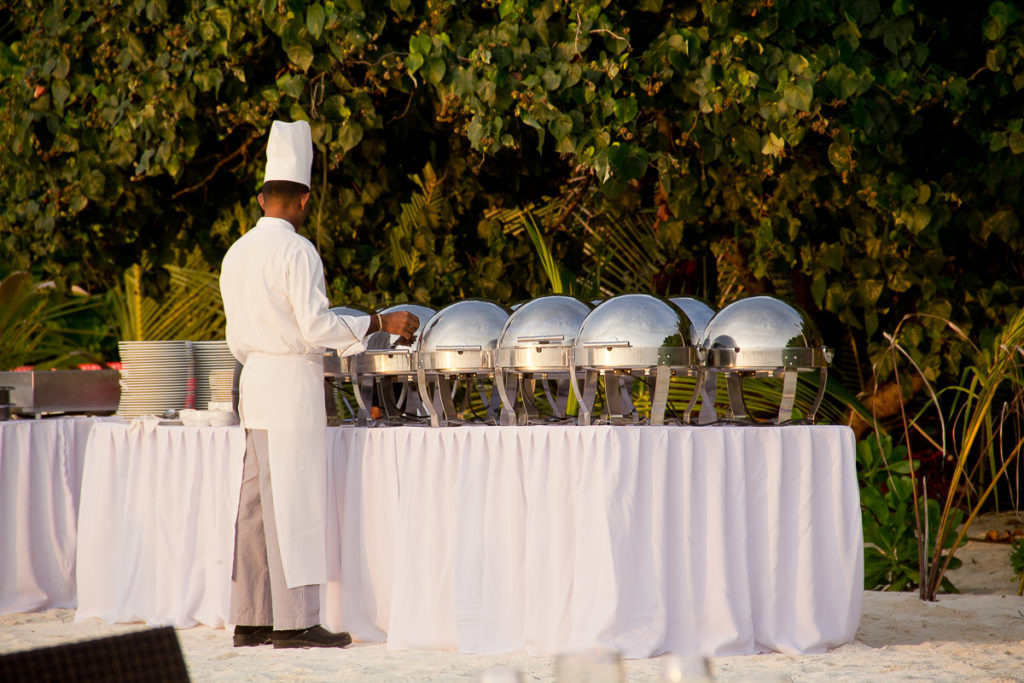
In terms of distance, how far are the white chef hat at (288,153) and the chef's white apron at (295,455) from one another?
646 millimetres

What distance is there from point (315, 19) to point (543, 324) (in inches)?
73.8

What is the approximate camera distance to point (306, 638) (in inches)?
169

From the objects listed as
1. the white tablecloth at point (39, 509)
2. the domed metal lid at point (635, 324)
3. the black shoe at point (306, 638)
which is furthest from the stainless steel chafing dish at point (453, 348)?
the white tablecloth at point (39, 509)

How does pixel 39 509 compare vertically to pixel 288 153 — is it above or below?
below

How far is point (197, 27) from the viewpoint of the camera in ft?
19.1

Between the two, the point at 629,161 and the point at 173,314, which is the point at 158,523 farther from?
the point at 173,314

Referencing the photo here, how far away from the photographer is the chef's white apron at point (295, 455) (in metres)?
4.23

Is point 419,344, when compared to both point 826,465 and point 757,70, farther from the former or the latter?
point 757,70

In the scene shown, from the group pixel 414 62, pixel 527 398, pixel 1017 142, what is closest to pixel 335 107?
pixel 414 62

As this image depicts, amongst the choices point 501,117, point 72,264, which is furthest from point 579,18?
point 72,264

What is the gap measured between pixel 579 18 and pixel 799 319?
173 cm

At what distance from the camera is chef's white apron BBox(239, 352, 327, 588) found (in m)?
4.23

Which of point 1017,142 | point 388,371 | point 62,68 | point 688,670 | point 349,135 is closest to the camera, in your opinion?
point 688,670

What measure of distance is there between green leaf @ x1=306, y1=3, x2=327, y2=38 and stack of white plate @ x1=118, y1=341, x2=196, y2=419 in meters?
1.43
